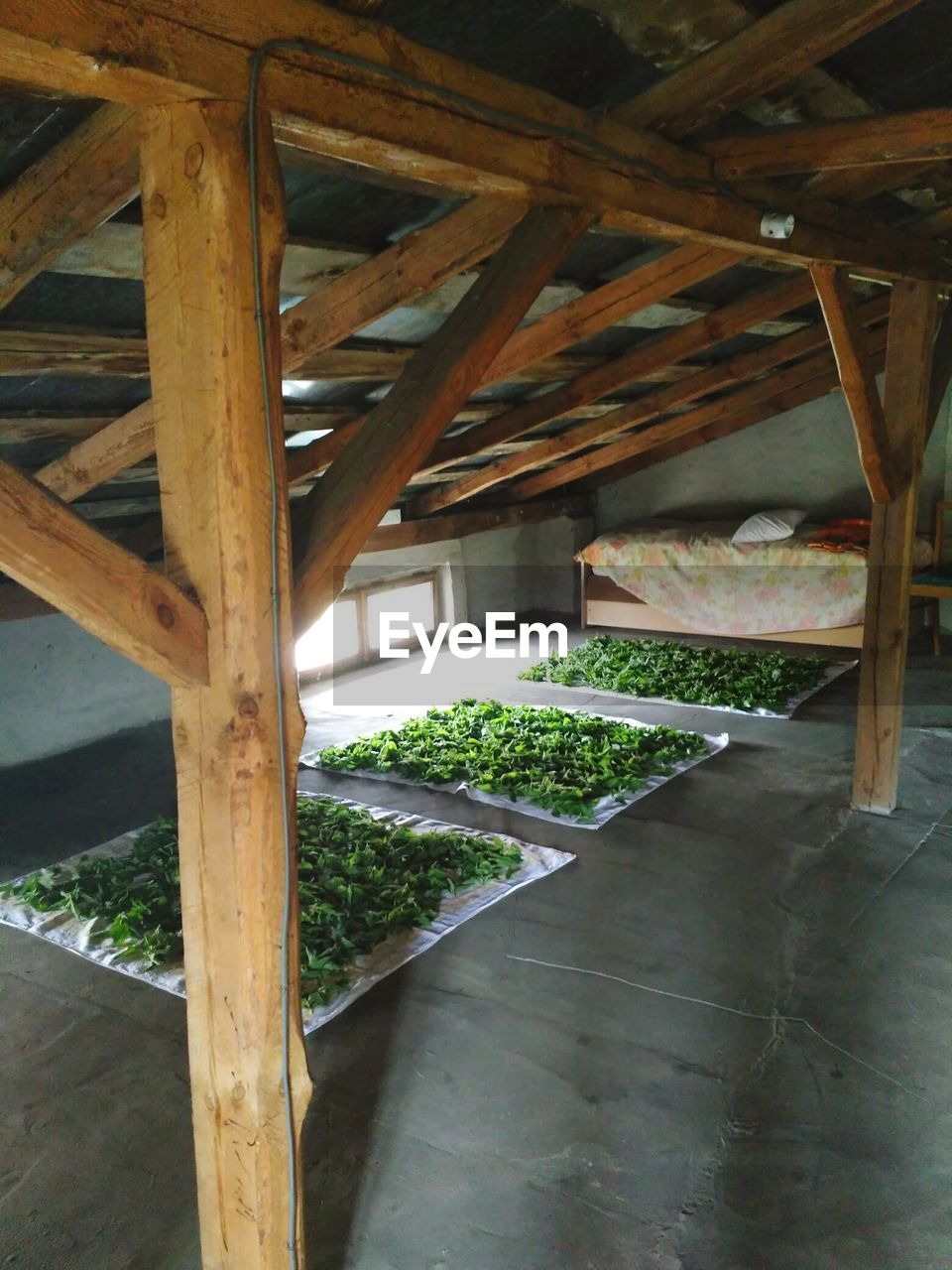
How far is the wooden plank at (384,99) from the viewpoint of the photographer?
1.34m

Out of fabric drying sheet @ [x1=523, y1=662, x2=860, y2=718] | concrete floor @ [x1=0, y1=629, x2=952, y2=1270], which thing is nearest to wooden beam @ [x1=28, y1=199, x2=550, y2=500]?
concrete floor @ [x1=0, y1=629, x2=952, y2=1270]

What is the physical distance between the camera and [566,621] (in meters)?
9.92

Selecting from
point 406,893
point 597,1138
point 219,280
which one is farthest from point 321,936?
point 219,280

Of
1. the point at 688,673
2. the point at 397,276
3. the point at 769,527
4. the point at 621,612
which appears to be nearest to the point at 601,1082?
the point at 397,276

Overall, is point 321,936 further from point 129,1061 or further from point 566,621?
point 566,621

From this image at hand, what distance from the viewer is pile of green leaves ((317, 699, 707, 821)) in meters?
5.11

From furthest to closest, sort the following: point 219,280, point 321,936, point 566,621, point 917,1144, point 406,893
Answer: point 566,621, point 406,893, point 321,936, point 917,1144, point 219,280

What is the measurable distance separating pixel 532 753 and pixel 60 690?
317 cm

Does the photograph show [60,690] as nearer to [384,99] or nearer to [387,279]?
[387,279]

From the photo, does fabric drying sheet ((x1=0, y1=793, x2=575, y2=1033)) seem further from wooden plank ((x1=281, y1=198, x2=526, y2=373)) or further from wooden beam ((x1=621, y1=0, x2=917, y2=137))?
wooden beam ((x1=621, y1=0, x2=917, y2=137))

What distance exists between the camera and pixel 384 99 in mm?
1772

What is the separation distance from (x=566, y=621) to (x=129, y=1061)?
7376 millimetres

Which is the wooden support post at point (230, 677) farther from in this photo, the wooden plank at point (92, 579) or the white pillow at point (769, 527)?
the white pillow at point (769, 527)

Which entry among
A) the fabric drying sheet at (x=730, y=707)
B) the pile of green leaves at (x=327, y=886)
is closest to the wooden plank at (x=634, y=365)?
the fabric drying sheet at (x=730, y=707)
